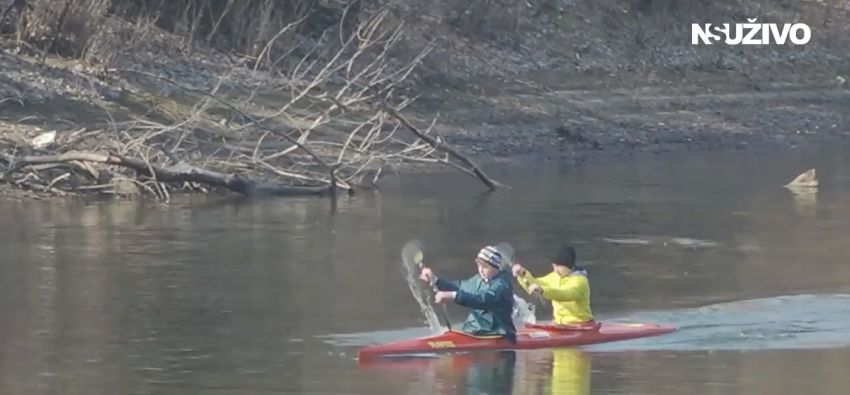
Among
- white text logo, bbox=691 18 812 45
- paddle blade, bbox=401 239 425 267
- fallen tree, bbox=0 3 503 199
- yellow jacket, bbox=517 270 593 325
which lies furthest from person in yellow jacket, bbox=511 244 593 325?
white text logo, bbox=691 18 812 45

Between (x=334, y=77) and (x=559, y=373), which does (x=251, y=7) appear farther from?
(x=559, y=373)

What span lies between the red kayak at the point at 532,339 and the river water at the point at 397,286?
11 centimetres

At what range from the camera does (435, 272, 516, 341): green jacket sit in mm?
15859

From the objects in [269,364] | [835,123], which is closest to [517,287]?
[269,364]

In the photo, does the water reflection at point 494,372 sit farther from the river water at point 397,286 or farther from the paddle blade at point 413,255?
the paddle blade at point 413,255

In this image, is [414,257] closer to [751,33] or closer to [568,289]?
[568,289]

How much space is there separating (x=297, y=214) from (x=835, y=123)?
16.9 metres

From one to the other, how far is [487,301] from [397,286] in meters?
3.43

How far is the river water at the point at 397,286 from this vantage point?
48.4 ft

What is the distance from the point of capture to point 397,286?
63.4 ft

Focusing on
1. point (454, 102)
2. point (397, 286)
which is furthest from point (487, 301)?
point (454, 102)

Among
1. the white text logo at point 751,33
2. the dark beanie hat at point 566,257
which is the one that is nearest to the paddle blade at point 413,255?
the dark beanie hat at point 566,257

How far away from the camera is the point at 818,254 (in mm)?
21953

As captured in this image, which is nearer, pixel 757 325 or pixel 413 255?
pixel 413 255
